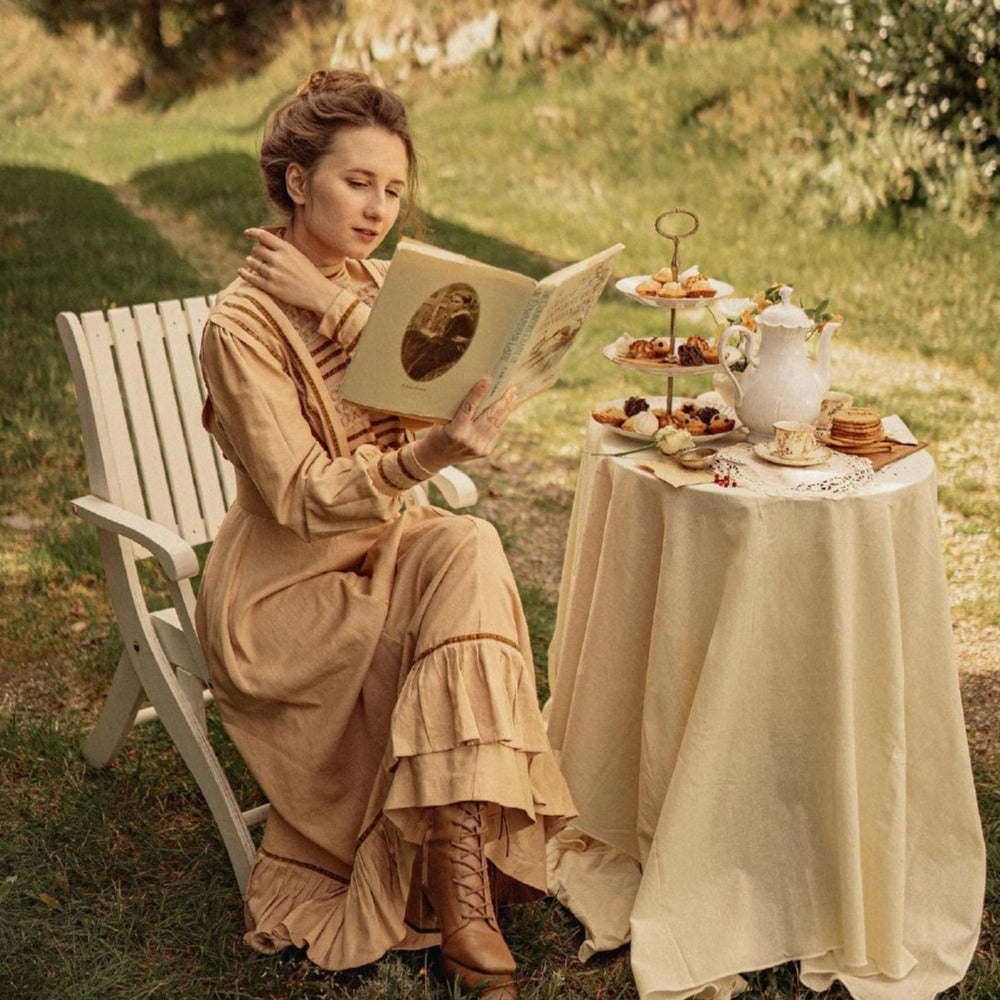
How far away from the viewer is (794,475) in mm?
2951

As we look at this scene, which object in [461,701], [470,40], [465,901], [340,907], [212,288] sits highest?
[470,40]

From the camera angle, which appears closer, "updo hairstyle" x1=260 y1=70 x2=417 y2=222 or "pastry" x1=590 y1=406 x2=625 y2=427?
"updo hairstyle" x1=260 y1=70 x2=417 y2=222

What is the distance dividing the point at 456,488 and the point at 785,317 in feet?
3.33

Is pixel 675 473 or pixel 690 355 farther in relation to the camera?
pixel 690 355

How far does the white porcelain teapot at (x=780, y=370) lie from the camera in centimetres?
305

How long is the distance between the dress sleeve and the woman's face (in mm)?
281

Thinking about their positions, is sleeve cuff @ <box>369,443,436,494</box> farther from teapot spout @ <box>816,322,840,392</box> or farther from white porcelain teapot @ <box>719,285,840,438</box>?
teapot spout @ <box>816,322,840,392</box>

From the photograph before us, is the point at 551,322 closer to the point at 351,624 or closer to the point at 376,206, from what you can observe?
the point at 376,206

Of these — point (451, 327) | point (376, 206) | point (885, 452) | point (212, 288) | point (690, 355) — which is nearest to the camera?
point (451, 327)

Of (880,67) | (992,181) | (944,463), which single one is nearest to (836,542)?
(944,463)

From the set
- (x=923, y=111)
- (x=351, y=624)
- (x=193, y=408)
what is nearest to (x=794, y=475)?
(x=351, y=624)

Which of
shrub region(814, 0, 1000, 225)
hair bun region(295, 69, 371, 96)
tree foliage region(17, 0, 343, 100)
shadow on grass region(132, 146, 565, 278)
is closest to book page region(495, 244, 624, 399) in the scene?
hair bun region(295, 69, 371, 96)

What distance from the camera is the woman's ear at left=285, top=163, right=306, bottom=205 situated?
9.46 ft

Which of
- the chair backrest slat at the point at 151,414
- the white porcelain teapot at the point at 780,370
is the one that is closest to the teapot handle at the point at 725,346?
the white porcelain teapot at the point at 780,370
